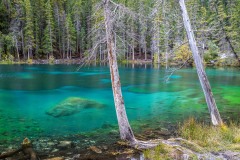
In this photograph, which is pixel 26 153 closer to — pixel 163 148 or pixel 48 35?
pixel 163 148

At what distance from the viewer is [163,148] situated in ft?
22.5

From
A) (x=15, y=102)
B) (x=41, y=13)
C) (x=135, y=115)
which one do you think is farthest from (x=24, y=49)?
(x=135, y=115)

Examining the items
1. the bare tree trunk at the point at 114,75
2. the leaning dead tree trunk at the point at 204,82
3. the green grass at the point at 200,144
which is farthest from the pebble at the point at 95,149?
the leaning dead tree trunk at the point at 204,82

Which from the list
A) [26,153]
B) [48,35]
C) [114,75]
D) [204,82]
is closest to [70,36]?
[48,35]

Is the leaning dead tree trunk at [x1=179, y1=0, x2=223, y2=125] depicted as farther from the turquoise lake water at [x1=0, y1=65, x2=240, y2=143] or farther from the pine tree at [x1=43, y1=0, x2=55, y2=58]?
the pine tree at [x1=43, y1=0, x2=55, y2=58]

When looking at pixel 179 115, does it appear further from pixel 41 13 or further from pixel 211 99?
pixel 41 13

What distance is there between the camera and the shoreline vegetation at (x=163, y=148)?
645 cm

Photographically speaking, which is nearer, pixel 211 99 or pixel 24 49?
pixel 211 99

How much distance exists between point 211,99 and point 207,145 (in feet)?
9.61

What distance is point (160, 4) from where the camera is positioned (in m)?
10.1

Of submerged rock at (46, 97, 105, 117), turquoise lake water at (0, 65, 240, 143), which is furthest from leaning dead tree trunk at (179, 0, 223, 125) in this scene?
submerged rock at (46, 97, 105, 117)

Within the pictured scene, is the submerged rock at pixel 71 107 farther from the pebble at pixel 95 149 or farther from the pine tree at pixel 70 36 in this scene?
the pine tree at pixel 70 36

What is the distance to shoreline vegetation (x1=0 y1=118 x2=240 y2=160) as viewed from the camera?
645 cm

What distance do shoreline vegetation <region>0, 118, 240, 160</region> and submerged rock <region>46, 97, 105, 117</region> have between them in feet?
14.4
